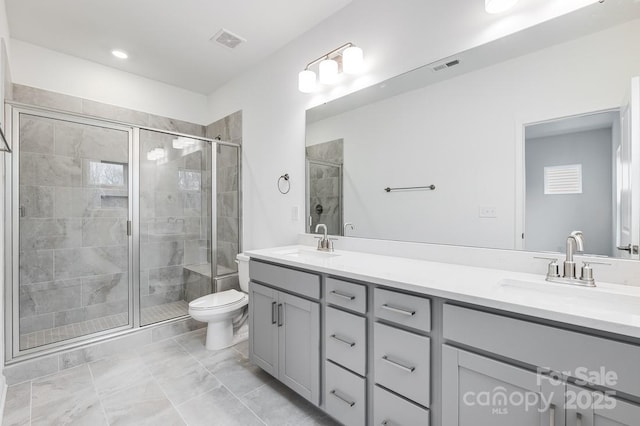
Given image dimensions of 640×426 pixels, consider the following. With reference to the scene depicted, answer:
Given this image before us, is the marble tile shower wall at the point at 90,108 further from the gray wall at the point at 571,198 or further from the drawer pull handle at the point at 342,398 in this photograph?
the gray wall at the point at 571,198

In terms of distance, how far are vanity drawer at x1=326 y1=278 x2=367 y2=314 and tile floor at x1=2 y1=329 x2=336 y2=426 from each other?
72cm

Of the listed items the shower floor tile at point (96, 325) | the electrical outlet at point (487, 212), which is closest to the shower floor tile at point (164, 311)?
the shower floor tile at point (96, 325)

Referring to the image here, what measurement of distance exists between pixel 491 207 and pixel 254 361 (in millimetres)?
1754

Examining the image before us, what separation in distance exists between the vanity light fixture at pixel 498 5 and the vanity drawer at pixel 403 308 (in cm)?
141

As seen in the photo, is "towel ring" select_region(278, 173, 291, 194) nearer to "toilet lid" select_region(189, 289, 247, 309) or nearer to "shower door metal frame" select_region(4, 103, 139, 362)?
"toilet lid" select_region(189, 289, 247, 309)

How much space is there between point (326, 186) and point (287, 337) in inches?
45.3

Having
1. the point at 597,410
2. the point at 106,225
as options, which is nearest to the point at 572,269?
the point at 597,410

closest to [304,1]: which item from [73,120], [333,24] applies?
[333,24]

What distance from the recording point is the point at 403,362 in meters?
1.16

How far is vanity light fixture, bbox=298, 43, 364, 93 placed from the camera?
192cm


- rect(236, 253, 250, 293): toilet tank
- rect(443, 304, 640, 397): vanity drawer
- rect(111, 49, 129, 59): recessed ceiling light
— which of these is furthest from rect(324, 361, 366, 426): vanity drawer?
rect(111, 49, 129, 59): recessed ceiling light

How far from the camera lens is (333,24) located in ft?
7.04

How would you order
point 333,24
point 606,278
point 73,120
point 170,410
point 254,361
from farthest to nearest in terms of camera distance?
point 73,120
point 333,24
point 254,361
point 170,410
point 606,278

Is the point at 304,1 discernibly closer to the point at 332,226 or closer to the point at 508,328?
the point at 332,226
